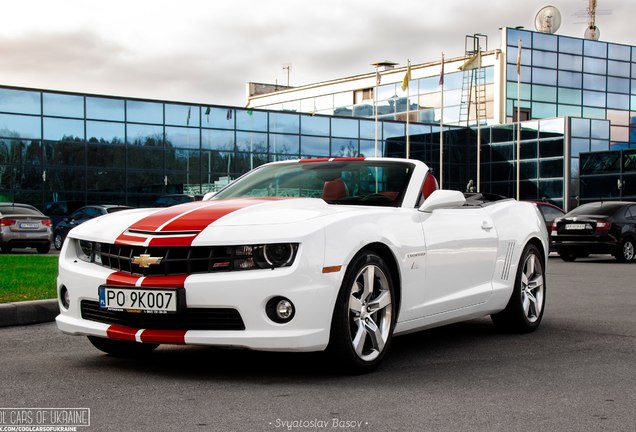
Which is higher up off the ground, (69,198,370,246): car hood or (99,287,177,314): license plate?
(69,198,370,246): car hood

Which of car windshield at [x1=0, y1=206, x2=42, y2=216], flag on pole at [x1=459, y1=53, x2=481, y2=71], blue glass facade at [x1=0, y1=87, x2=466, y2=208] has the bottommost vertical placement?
car windshield at [x1=0, y1=206, x2=42, y2=216]

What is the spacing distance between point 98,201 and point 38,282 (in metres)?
27.9

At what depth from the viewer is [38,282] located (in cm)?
1156

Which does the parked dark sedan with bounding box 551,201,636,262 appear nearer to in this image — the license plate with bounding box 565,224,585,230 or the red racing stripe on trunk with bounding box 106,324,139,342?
the license plate with bounding box 565,224,585,230

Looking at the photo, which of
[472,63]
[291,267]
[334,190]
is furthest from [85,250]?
[472,63]

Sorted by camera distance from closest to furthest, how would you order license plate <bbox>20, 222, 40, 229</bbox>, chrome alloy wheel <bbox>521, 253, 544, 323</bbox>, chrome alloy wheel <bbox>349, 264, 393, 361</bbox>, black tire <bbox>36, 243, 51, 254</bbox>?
chrome alloy wheel <bbox>349, 264, 393, 361</bbox>
chrome alloy wheel <bbox>521, 253, 544, 323</bbox>
license plate <bbox>20, 222, 40, 229</bbox>
black tire <bbox>36, 243, 51, 254</bbox>

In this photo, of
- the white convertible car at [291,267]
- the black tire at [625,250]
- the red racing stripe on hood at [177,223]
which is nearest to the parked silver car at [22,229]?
the black tire at [625,250]

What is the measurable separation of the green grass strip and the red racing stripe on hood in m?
3.75

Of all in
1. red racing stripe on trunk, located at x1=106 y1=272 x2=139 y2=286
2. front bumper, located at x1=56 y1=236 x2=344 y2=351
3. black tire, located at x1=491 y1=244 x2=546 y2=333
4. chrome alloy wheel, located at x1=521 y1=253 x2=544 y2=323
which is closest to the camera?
front bumper, located at x1=56 y1=236 x2=344 y2=351

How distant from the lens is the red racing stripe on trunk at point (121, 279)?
18.0ft

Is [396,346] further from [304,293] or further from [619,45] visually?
[619,45]

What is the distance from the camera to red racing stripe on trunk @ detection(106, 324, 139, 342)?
5516 mm

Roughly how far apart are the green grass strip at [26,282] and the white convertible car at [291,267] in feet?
11.4

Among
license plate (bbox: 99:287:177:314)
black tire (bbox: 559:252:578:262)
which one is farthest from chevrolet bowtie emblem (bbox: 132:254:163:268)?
black tire (bbox: 559:252:578:262)
